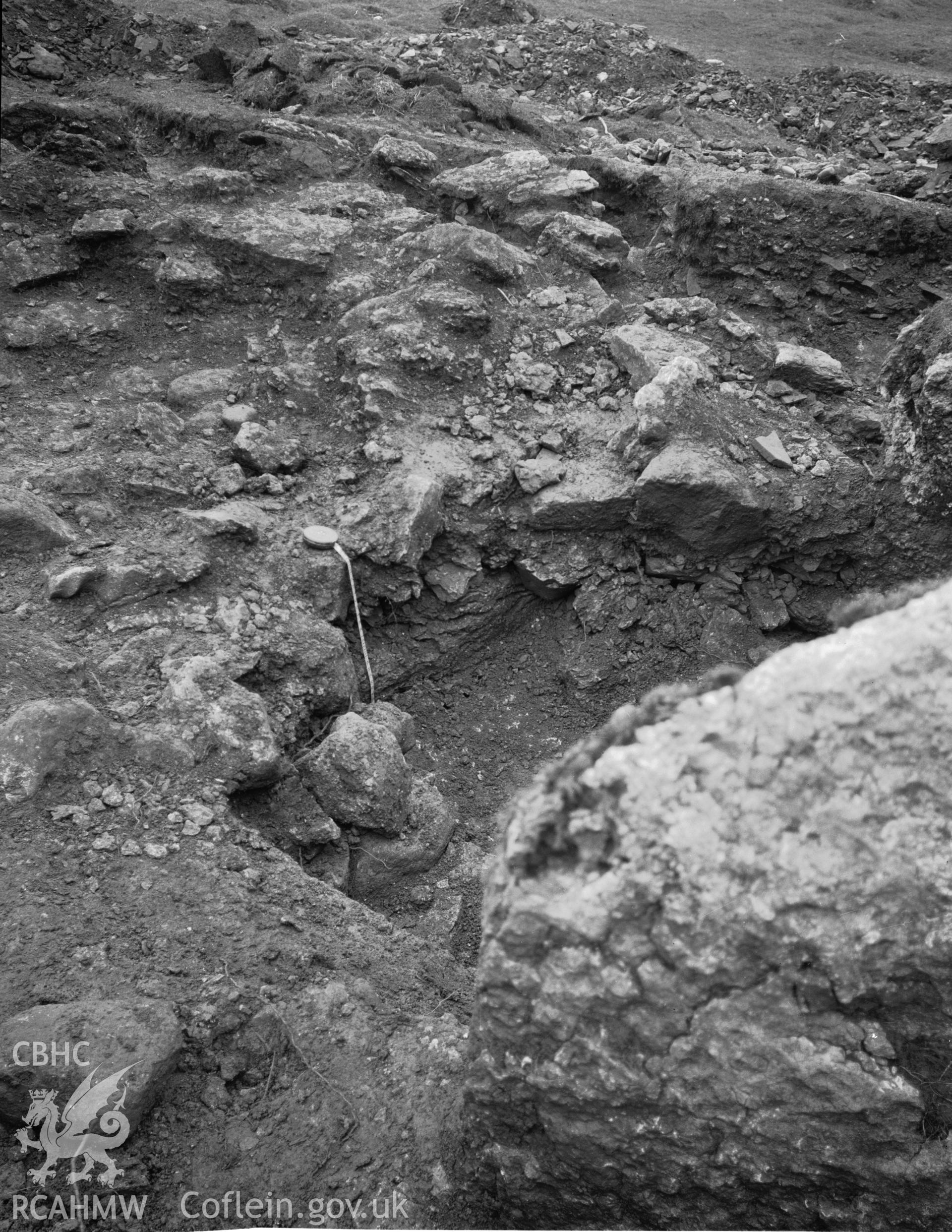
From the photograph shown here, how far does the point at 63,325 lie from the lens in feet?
19.9

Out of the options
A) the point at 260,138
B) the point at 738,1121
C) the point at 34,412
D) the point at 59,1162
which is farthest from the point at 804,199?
the point at 59,1162

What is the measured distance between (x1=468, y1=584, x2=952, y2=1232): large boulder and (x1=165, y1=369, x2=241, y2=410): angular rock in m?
4.53

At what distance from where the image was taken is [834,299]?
22.0ft

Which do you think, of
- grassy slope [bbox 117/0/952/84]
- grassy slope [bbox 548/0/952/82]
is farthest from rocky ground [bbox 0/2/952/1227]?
grassy slope [bbox 548/0/952/82]

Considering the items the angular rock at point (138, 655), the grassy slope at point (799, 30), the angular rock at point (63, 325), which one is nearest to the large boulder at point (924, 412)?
the angular rock at point (138, 655)

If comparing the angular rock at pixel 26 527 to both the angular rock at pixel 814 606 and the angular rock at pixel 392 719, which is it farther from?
the angular rock at pixel 814 606

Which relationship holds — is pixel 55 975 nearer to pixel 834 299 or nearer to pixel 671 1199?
pixel 671 1199

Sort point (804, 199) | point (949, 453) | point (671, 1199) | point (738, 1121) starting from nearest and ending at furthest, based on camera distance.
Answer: point (738, 1121), point (671, 1199), point (949, 453), point (804, 199)

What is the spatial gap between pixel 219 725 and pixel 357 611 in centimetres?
134

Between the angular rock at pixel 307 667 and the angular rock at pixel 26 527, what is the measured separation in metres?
1.19

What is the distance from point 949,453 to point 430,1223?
4.65 metres

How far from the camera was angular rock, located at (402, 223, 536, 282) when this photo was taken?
245 inches

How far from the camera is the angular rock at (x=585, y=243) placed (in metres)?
6.61

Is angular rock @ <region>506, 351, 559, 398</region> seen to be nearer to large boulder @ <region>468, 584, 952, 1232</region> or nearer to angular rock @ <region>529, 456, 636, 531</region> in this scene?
angular rock @ <region>529, 456, 636, 531</region>
